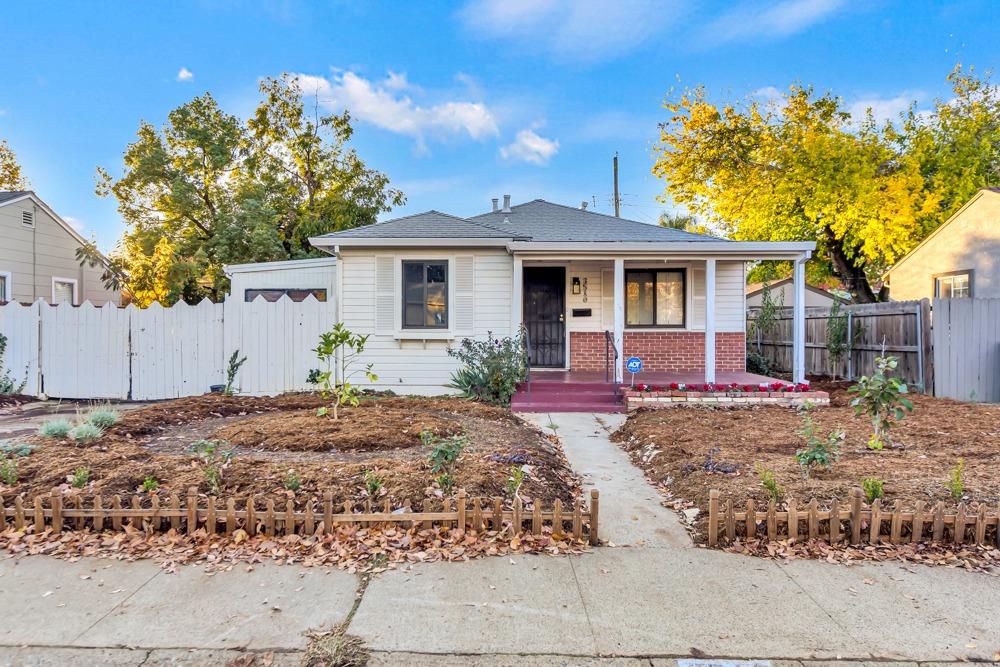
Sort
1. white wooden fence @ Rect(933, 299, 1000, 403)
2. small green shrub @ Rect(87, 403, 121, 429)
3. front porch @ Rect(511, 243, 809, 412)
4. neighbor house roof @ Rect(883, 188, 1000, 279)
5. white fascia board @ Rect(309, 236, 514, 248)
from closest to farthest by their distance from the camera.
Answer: small green shrub @ Rect(87, 403, 121, 429), white wooden fence @ Rect(933, 299, 1000, 403), white fascia board @ Rect(309, 236, 514, 248), front porch @ Rect(511, 243, 809, 412), neighbor house roof @ Rect(883, 188, 1000, 279)

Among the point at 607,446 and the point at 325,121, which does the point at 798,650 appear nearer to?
the point at 607,446

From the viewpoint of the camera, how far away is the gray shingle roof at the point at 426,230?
9.70m

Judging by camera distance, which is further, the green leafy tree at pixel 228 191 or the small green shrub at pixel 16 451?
the green leafy tree at pixel 228 191

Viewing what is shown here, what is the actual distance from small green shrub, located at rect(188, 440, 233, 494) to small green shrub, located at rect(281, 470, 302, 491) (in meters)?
0.44

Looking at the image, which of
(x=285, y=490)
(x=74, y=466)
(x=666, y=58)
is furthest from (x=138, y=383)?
(x=666, y=58)

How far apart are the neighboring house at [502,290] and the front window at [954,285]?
7.74 m

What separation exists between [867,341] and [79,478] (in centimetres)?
1280

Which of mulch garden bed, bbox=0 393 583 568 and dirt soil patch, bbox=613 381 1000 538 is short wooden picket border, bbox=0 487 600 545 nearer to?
mulch garden bed, bbox=0 393 583 568

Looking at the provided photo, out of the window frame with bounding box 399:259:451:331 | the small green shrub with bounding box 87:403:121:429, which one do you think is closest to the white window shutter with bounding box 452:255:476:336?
the window frame with bounding box 399:259:451:331

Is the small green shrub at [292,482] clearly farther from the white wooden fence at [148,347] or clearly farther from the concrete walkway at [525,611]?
the white wooden fence at [148,347]

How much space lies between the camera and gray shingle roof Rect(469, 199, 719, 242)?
11.1 m

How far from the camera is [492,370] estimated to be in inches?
356

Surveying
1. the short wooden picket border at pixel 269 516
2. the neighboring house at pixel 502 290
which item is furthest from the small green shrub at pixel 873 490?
the neighboring house at pixel 502 290

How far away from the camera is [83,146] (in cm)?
1881
